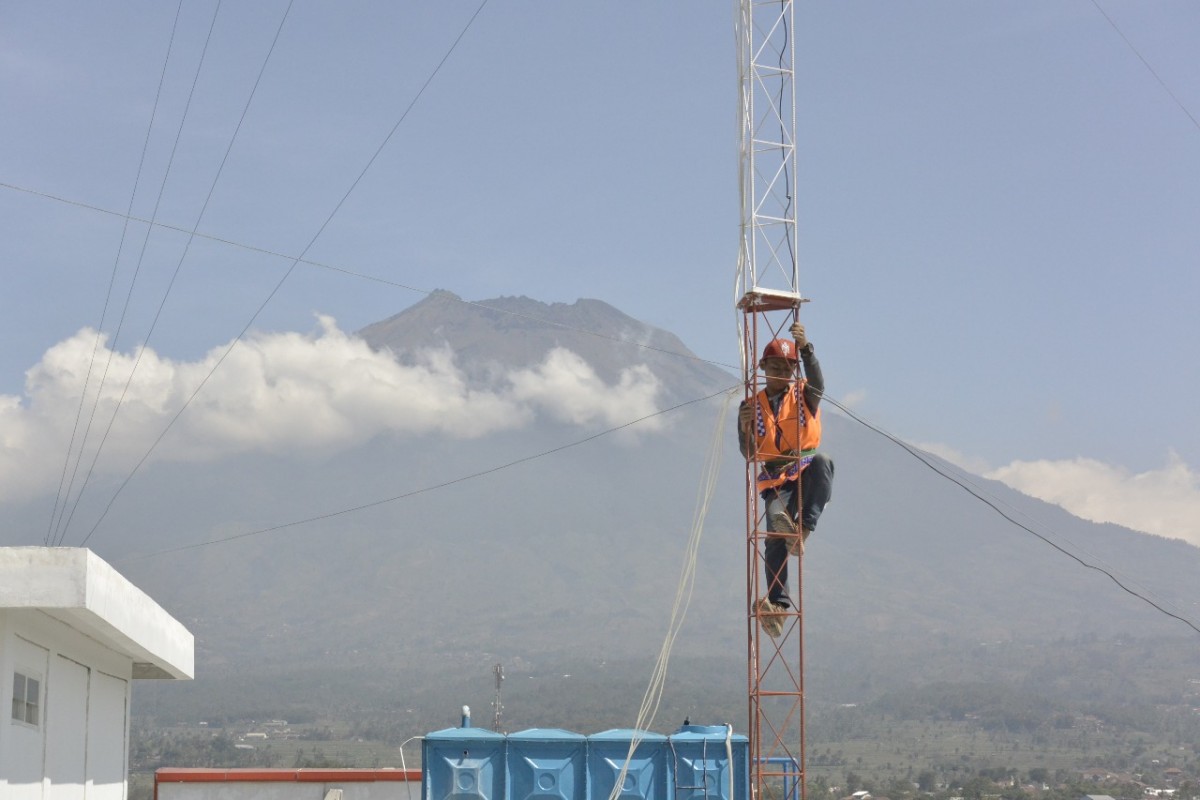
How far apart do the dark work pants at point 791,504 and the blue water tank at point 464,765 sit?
555 centimetres

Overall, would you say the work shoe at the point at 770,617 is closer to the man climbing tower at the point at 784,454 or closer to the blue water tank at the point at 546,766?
the man climbing tower at the point at 784,454

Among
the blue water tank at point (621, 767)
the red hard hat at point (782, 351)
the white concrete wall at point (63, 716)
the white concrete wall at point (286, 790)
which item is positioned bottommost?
the white concrete wall at point (286, 790)

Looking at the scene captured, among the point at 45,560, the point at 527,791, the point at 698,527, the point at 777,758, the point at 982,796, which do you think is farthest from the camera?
the point at 982,796

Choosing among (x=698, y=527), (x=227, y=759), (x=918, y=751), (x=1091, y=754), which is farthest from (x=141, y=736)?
(x=698, y=527)

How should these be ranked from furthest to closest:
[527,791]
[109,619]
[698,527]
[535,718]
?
[535,718] → [698,527] → [527,791] → [109,619]

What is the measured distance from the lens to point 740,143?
2703 centimetres

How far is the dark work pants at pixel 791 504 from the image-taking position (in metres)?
25.2

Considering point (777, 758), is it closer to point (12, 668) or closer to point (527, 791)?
point (527, 791)

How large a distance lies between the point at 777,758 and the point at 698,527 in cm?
407

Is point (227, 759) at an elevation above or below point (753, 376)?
below

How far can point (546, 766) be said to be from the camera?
73.0 feet


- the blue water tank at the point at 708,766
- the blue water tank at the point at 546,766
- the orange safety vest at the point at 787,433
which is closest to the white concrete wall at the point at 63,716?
the blue water tank at the point at 546,766

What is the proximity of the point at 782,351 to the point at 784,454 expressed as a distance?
1.65 m

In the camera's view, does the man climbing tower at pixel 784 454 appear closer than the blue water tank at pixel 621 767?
No
